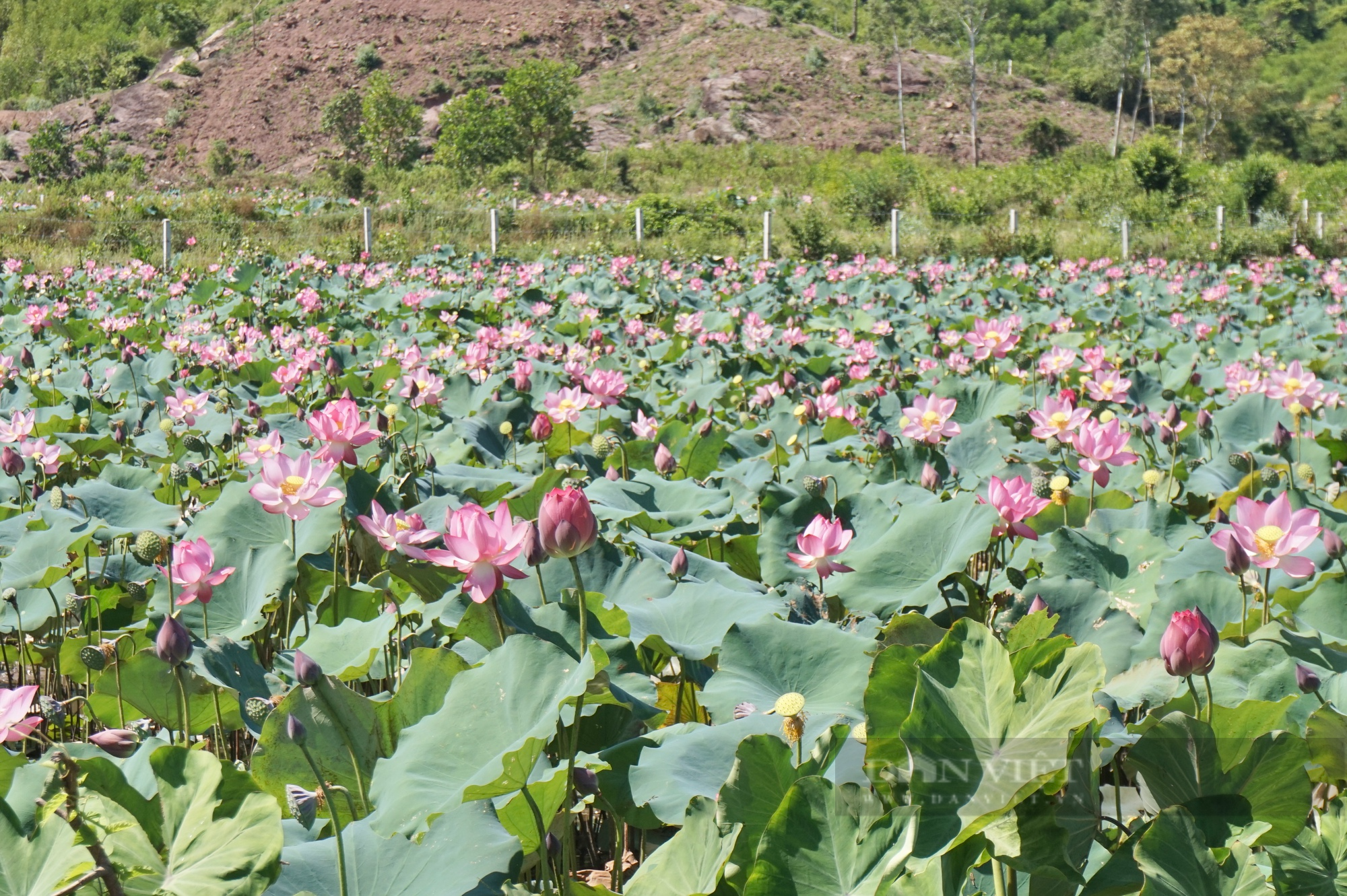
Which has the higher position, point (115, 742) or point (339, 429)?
point (339, 429)

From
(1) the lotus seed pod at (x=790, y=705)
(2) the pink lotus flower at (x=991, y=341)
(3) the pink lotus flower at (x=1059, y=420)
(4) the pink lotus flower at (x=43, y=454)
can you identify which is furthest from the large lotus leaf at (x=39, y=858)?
(2) the pink lotus flower at (x=991, y=341)

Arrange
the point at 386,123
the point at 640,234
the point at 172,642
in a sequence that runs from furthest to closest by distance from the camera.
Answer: the point at 386,123 → the point at 640,234 → the point at 172,642

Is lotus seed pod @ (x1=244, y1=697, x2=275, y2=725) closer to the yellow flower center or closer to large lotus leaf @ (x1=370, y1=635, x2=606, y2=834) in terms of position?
large lotus leaf @ (x1=370, y1=635, x2=606, y2=834)

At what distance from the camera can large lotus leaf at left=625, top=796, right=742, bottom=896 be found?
0.91 metres

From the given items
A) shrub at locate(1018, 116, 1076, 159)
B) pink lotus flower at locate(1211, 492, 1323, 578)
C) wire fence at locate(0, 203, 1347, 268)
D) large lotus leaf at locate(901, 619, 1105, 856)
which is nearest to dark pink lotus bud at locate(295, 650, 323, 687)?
large lotus leaf at locate(901, 619, 1105, 856)

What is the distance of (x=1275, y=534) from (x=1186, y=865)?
2.09 ft

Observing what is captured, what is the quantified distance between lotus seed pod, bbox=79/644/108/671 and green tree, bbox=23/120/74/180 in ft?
82.3

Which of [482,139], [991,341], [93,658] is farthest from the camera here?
[482,139]

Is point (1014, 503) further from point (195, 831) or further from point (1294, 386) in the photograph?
point (1294, 386)

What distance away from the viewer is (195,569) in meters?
1.41

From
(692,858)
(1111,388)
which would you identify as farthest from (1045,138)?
(692,858)

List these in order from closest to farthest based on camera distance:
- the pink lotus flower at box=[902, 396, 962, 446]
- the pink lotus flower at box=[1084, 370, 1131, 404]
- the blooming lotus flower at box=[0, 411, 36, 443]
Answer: the pink lotus flower at box=[902, 396, 962, 446] → the blooming lotus flower at box=[0, 411, 36, 443] → the pink lotus flower at box=[1084, 370, 1131, 404]

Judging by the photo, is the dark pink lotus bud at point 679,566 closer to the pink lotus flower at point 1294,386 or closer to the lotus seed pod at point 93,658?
the lotus seed pod at point 93,658

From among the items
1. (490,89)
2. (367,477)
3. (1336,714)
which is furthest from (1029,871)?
(490,89)
